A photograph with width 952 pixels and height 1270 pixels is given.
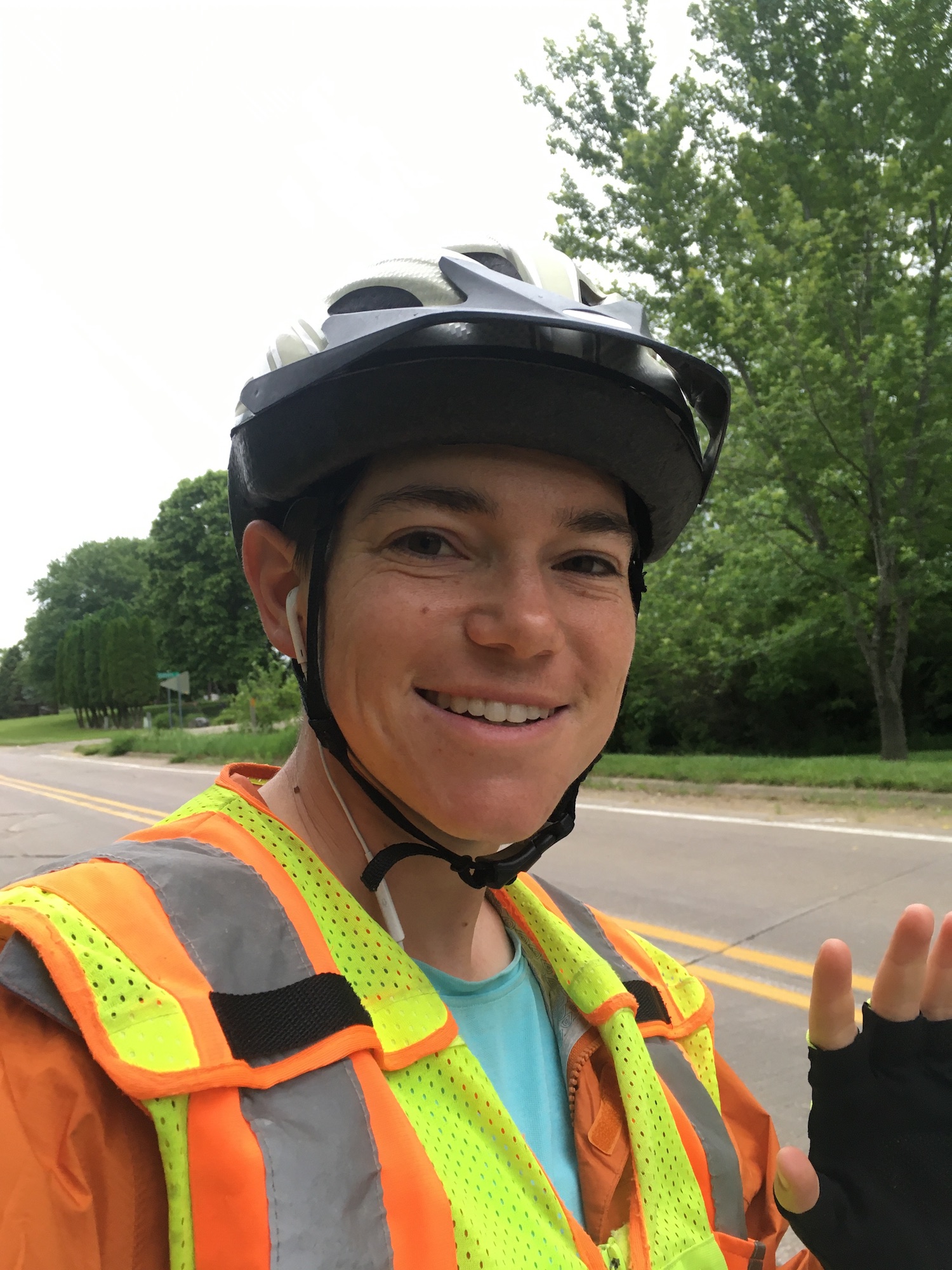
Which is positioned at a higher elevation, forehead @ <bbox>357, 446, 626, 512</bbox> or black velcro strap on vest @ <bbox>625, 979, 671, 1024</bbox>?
forehead @ <bbox>357, 446, 626, 512</bbox>

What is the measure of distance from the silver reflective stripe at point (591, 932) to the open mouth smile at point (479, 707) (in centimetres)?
52

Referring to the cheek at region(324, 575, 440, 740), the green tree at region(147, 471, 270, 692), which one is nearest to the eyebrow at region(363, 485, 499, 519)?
the cheek at region(324, 575, 440, 740)

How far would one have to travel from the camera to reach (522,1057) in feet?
4.22

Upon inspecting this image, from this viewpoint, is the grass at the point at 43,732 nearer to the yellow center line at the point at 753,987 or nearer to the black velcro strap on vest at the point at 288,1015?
the yellow center line at the point at 753,987

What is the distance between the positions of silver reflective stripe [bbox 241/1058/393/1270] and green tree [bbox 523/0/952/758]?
11688 mm

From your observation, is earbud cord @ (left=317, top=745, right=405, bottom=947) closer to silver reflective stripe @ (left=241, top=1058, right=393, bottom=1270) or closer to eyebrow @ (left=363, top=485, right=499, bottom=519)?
silver reflective stripe @ (left=241, top=1058, right=393, bottom=1270)

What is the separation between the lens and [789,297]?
36.7 feet

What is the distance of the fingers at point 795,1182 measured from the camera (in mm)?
1204

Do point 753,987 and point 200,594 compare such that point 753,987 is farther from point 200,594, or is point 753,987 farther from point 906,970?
point 200,594

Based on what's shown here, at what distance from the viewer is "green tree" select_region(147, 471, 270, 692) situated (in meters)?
42.5

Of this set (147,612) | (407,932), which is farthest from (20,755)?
(407,932)

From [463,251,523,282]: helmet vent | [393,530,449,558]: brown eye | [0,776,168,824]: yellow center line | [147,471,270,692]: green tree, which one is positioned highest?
[147,471,270,692]: green tree

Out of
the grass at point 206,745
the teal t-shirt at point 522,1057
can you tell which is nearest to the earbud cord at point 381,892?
the teal t-shirt at point 522,1057

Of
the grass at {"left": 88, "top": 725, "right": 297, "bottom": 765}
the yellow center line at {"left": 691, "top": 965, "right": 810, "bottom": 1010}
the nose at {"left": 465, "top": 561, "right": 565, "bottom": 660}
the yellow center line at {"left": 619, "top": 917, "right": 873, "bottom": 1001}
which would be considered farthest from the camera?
the grass at {"left": 88, "top": 725, "right": 297, "bottom": 765}
